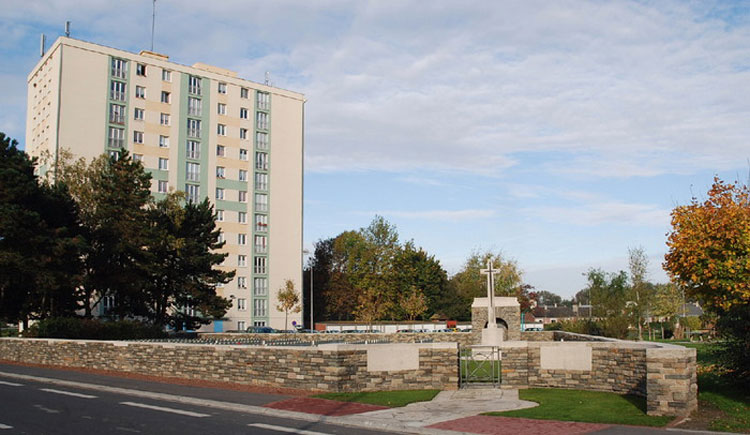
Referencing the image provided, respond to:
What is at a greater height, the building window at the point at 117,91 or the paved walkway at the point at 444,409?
the building window at the point at 117,91

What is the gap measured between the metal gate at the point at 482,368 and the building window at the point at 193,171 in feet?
176

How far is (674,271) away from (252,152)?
60293 millimetres

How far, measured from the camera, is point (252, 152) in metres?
70.8

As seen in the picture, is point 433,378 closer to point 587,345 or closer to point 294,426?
point 587,345

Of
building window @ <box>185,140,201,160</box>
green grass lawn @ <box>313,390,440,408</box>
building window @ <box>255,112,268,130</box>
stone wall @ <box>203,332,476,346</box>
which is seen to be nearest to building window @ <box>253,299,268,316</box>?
building window @ <box>185,140,201,160</box>

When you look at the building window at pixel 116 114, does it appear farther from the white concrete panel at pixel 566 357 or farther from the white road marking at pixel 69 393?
the white concrete panel at pixel 566 357

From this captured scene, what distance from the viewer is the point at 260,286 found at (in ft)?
228

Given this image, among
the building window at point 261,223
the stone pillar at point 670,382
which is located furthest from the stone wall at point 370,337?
the building window at point 261,223

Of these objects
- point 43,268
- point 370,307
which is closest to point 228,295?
point 370,307

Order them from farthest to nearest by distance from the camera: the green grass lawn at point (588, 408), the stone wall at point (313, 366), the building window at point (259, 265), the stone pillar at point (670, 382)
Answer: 1. the building window at point (259, 265)
2. the stone wall at point (313, 366)
3. the stone pillar at point (670, 382)
4. the green grass lawn at point (588, 408)

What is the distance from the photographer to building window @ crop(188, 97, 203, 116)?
67188 mm

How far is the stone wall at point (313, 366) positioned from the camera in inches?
661

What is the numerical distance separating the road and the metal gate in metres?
5.42

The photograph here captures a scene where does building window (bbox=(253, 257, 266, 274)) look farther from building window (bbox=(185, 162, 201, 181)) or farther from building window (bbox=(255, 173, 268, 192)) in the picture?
building window (bbox=(185, 162, 201, 181))
